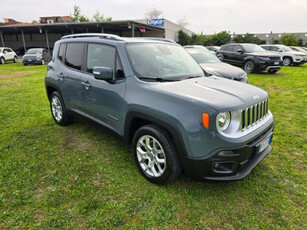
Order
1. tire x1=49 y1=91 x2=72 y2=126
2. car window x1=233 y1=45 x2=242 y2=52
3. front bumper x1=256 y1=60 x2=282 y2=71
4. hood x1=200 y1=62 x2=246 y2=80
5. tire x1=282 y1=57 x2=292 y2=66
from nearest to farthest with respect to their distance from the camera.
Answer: tire x1=49 y1=91 x2=72 y2=126 < hood x1=200 y1=62 x2=246 y2=80 < front bumper x1=256 y1=60 x2=282 y2=71 < car window x1=233 y1=45 x2=242 y2=52 < tire x1=282 y1=57 x2=292 y2=66

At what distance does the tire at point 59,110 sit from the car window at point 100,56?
1.26m

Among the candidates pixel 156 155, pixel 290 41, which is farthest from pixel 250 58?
pixel 290 41

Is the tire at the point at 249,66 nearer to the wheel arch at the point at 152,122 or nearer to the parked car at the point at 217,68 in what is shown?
the parked car at the point at 217,68

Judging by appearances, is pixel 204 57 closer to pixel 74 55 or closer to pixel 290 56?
pixel 74 55

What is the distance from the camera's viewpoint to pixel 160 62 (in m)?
3.15

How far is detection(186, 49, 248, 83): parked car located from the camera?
22.8 ft

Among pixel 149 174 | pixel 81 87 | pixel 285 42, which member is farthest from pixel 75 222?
pixel 285 42

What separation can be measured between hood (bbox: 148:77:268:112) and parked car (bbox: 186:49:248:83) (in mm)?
3949

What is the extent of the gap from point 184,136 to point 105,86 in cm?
148

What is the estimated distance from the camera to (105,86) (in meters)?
3.12

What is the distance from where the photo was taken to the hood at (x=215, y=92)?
7.38ft

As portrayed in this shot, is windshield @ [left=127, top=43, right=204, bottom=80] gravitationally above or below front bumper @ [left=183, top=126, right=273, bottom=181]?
above

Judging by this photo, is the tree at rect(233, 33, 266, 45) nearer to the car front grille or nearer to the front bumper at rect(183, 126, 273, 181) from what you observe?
the car front grille

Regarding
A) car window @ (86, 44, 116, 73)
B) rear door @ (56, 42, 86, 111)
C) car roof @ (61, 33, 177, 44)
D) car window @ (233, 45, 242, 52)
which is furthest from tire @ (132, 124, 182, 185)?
car window @ (233, 45, 242, 52)
